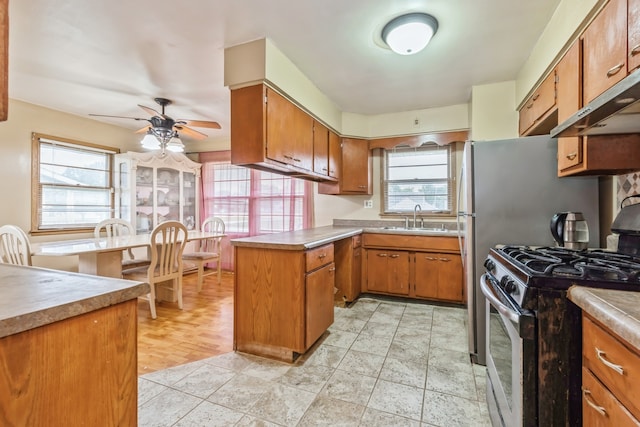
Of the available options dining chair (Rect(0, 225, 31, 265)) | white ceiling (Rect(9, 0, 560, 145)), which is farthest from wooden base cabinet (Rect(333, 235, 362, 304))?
dining chair (Rect(0, 225, 31, 265))

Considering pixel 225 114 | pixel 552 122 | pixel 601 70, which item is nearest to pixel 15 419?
pixel 601 70

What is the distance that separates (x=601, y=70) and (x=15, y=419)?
236cm

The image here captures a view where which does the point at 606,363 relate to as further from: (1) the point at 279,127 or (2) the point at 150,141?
(2) the point at 150,141

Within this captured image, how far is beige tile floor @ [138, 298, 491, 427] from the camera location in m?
1.53

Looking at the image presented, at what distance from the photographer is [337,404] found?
164 cm

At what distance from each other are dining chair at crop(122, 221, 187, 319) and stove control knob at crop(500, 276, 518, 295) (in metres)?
2.90

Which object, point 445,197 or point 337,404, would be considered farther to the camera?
point 445,197

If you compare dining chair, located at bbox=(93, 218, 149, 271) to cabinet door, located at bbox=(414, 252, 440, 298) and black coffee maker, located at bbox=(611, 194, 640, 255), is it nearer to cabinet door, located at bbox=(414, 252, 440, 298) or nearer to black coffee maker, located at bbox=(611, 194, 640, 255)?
cabinet door, located at bbox=(414, 252, 440, 298)

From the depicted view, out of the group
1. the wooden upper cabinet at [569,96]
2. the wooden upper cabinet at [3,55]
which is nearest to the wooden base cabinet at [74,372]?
the wooden upper cabinet at [3,55]

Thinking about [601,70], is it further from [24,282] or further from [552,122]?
[24,282]

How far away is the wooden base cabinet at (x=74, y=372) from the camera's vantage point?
→ 63 centimetres

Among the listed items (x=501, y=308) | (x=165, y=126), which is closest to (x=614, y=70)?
(x=501, y=308)

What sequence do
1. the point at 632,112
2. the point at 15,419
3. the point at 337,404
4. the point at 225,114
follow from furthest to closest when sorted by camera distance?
the point at 225,114
the point at 337,404
the point at 632,112
the point at 15,419

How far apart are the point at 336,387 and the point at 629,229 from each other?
1774mm
